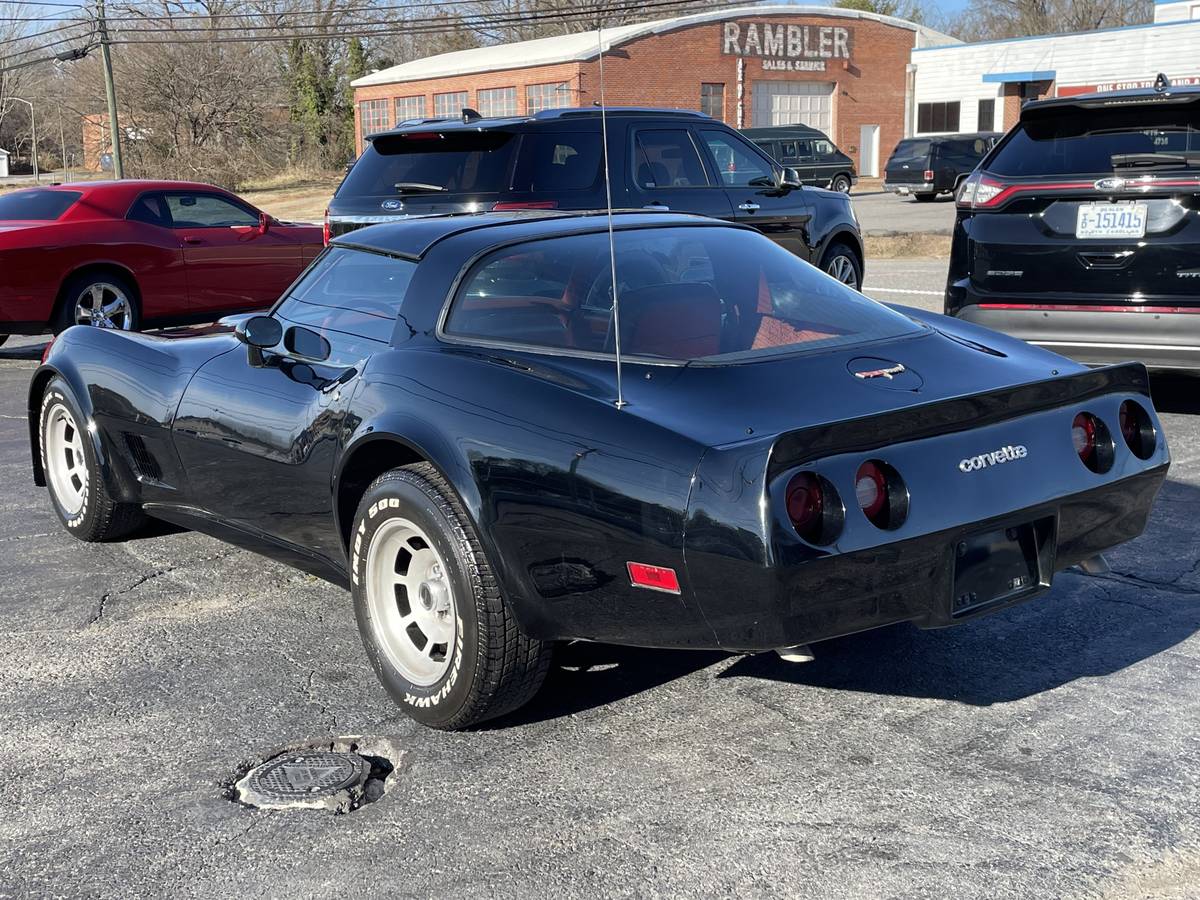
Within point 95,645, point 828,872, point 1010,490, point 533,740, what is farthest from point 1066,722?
point 95,645

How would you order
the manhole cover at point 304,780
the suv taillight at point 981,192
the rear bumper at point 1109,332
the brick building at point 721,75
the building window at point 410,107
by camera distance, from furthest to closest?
1. the building window at point 410,107
2. the brick building at point 721,75
3. the suv taillight at point 981,192
4. the rear bumper at point 1109,332
5. the manhole cover at point 304,780

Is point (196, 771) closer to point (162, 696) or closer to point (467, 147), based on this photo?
point (162, 696)

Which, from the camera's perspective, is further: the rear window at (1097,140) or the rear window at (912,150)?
the rear window at (912,150)

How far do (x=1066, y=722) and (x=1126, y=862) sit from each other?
2.59ft

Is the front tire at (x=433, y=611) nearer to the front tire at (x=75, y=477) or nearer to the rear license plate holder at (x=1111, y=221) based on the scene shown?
the front tire at (x=75, y=477)

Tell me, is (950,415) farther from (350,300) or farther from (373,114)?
(373,114)

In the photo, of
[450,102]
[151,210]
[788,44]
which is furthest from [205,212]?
[788,44]

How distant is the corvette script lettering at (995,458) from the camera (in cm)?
A: 335

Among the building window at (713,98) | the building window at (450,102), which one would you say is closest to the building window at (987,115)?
the building window at (713,98)

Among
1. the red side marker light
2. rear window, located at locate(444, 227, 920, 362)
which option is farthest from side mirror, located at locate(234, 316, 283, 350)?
the red side marker light

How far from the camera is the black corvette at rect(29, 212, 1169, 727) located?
3152 mm

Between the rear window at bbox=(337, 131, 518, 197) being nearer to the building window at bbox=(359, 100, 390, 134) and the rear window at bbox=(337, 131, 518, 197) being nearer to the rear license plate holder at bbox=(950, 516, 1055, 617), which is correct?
the rear license plate holder at bbox=(950, 516, 1055, 617)

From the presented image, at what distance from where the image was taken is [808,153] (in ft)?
117

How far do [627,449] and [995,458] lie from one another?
3.18 feet
